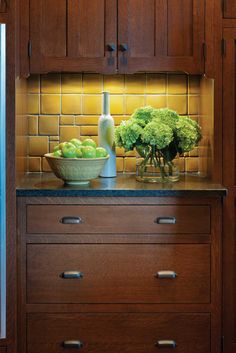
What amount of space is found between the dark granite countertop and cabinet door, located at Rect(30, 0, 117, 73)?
580 millimetres

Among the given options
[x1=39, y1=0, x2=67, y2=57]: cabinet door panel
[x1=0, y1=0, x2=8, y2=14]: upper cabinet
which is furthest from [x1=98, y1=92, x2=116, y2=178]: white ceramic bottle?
[x1=0, y1=0, x2=8, y2=14]: upper cabinet

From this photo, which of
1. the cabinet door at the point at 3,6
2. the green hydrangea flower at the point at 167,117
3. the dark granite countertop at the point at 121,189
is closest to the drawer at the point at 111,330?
the dark granite countertop at the point at 121,189

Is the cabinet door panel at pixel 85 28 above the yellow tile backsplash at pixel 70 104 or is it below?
above

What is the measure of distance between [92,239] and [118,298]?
1.01 ft

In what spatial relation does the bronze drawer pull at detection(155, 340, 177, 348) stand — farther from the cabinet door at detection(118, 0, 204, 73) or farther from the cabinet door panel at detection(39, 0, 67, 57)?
the cabinet door panel at detection(39, 0, 67, 57)

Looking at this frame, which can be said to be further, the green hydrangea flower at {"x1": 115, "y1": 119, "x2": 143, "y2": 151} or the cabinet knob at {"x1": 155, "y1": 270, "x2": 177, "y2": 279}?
the green hydrangea flower at {"x1": 115, "y1": 119, "x2": 143, "y2": 151}

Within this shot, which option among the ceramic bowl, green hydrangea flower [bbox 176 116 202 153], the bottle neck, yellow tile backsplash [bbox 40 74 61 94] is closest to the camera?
the ceramic bowl

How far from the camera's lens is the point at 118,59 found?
3.31m

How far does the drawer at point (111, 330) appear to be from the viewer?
309cm

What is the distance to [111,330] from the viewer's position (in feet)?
10.1

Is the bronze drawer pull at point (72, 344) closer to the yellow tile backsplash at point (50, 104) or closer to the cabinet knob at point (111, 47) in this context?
the yellow tile backsplash at point (50, 104)

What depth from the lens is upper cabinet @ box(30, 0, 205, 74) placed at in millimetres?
3275

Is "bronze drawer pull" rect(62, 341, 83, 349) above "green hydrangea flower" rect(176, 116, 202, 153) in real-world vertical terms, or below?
below

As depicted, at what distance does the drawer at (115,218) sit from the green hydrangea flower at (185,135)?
1.19 ft
